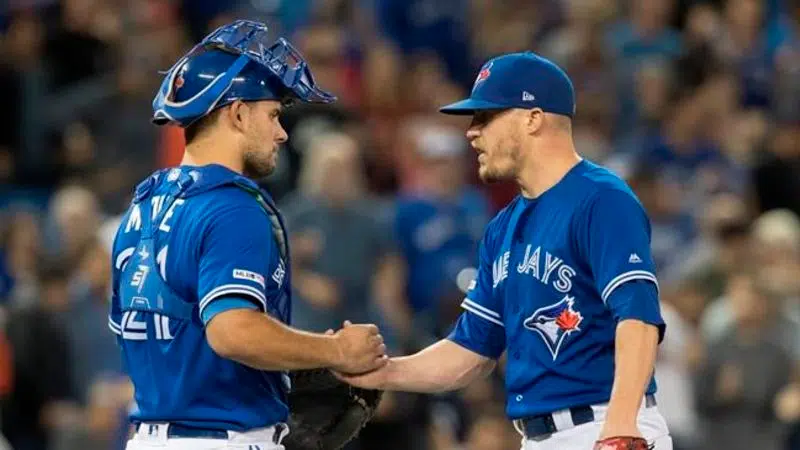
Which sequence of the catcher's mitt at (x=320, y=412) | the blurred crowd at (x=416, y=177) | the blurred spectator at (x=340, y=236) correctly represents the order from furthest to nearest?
the blurred crowd at (x=416, y=177), the blurred spectator at (x=340, y=236), the catcher's mitt at (x=320, y=412)

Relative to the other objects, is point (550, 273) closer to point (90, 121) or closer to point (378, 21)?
point (90, 121)

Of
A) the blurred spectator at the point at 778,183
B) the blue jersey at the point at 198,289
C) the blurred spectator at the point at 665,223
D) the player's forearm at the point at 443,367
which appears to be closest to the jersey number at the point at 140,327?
the blue jersey at the point at 198,289

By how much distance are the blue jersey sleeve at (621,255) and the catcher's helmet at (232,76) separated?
1.08 m

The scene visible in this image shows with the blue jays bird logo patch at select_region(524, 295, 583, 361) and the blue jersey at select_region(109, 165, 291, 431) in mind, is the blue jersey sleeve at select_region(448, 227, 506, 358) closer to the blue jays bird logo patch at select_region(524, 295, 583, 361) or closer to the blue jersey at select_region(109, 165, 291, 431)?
the blue jays bird logo patch at select_region(524, 295, 583, 361)

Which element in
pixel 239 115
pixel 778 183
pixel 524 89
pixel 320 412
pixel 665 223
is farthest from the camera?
pixel 778 183

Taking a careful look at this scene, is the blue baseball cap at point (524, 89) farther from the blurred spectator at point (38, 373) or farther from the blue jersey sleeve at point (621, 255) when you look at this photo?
the blurred spectator at point (38, 373)

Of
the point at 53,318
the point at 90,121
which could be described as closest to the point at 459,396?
the point at 53,318

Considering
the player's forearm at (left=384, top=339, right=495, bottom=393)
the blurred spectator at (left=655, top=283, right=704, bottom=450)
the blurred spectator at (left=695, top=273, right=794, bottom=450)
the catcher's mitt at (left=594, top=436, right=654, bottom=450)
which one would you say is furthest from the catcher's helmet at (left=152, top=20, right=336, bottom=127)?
the blurred spectator at (left=695, top=273, right=794, bottom=450)

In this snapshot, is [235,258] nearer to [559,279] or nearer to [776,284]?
[559,279]

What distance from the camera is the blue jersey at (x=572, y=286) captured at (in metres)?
6.41

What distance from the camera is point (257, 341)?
19.9ft

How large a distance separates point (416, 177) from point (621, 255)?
21.8 ft

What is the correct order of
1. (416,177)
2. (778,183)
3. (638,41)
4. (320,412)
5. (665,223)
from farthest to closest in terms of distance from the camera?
(638,41) → (778,183) → (416,177) → (665,223) → (320,412)

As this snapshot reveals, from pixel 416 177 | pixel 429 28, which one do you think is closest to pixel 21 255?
pixel 416 177
